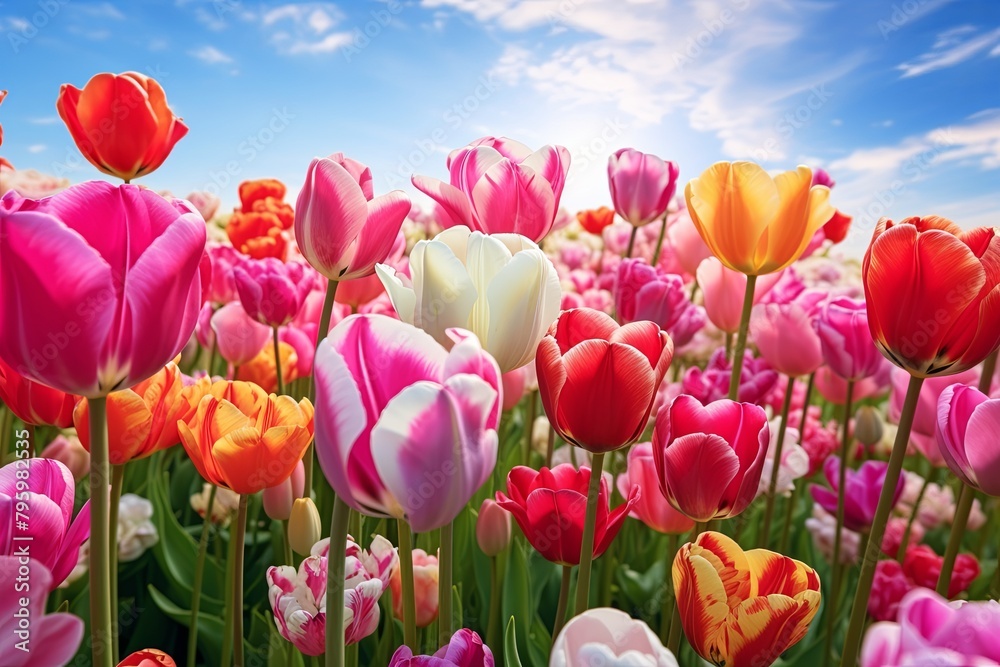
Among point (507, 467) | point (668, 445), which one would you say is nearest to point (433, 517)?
point (668, 445)

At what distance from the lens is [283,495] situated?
35.7 inches

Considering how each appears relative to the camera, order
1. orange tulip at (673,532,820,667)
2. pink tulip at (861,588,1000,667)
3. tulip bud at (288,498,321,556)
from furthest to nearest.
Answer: tulip bud at (288,498,321,556)
orange tulip at (673,532,820,667)
pink tulip at (861,588,1000,667)

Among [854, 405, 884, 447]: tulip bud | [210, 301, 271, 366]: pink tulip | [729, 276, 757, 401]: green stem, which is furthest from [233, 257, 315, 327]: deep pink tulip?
[854, 405, 884, 447]: tulip bud

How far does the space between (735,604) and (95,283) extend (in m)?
0.52

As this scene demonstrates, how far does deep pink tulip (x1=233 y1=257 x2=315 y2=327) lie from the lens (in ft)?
3.76

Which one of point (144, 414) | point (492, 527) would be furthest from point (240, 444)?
point (492, 527)

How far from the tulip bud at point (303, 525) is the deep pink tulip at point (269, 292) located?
432mm

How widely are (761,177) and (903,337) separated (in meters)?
0.33

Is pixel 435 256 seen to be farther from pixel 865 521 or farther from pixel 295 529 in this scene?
pixel 865 521

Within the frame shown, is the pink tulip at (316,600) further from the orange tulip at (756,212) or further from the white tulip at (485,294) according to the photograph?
the orange tulip at (756,212)

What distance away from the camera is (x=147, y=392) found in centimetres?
75

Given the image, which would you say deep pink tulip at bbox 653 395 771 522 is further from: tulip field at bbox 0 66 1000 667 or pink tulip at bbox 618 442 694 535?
pink tulip at bbox 618 442 694 535

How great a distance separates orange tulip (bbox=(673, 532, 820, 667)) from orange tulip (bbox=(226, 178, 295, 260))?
3.79 feet

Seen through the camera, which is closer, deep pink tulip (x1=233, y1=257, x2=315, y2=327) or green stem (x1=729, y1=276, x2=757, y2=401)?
green stem (x1=729, y1=276, x2=757, y2=401)
